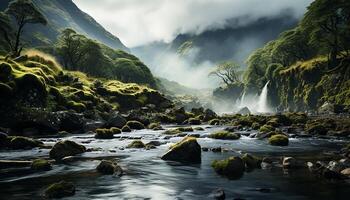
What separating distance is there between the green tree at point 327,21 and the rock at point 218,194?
208ft

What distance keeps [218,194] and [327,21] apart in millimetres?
67050

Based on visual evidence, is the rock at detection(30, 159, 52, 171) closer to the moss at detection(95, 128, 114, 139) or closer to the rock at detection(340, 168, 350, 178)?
Answer: the rock at detection(340, 168, 350, 178)

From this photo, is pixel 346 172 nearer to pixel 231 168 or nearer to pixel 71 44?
pixel 231 168

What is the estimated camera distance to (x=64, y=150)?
2322cm

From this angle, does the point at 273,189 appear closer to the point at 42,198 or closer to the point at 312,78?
the point at 42,198

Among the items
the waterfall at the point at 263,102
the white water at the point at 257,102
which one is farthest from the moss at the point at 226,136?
the waterfall at the point at 263,102

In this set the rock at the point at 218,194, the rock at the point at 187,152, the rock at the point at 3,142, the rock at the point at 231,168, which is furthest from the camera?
the rock at the point at 3,142

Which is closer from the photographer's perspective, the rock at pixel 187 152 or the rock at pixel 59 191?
the rock at pixel 59 191

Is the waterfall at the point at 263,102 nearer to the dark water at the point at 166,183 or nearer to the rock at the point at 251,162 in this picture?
the dark water at the point at 166,183

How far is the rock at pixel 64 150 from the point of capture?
74.1 ft

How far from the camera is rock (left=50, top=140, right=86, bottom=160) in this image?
2259 centimetres

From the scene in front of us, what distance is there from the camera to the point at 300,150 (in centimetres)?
2514

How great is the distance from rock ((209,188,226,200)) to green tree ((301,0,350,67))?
63.3 meters

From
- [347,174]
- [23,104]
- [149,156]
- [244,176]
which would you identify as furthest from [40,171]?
[23,104]
